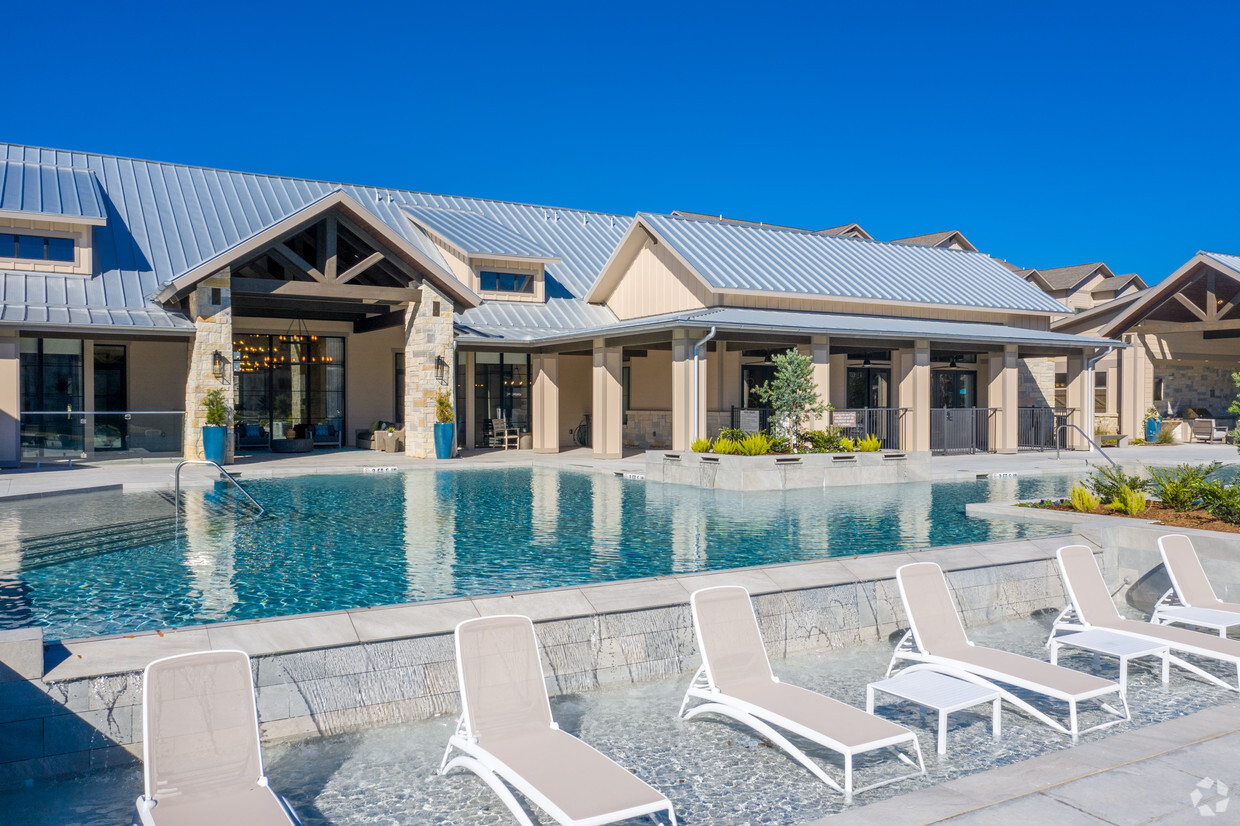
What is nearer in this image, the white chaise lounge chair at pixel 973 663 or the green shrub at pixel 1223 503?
the white chaise lounge chair at pixel 973 663

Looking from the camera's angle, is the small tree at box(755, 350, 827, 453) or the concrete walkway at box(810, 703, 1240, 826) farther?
the small tree at box(755, 350, 827, 453)

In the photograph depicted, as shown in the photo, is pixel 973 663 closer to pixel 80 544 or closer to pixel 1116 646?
pixel 1116 646

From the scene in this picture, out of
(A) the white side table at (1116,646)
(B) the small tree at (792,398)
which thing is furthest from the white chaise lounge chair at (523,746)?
(B) the small tree at (792,398)

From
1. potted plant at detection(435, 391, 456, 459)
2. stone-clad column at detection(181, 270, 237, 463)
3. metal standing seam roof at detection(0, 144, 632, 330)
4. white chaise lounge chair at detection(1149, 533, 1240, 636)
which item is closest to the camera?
white chaise lounge chair at detection(1149, 533, 1240, 636)

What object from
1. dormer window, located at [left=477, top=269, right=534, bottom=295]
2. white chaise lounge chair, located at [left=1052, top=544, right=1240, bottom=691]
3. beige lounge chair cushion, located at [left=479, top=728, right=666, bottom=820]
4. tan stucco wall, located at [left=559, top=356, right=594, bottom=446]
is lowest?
beige lounge chair cushion, located at [left=479, top=728, right=666, bottom=820]

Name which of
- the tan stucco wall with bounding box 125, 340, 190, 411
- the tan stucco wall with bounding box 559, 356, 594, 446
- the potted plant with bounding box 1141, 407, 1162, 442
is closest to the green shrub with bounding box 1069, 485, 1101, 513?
the tan stucco wall with bounding box 559, 356, 594, 446

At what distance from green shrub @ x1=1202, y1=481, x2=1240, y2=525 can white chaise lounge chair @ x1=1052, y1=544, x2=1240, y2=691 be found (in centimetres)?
298

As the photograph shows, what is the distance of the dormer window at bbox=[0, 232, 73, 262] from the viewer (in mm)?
20562

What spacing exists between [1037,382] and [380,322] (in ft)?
64.9

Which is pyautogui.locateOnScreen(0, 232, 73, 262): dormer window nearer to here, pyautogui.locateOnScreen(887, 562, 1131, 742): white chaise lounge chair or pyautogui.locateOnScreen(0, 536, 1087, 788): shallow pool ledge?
pyautogui.locateOnScreen(0, 536, 1087, 788): shallow pool ledge

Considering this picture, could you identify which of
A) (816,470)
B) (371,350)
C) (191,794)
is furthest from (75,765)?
(371,350)

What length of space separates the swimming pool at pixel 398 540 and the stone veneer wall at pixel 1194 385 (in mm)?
19330

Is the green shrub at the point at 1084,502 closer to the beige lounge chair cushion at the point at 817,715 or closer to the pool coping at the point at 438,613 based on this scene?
the pool coping at the point at 438,613

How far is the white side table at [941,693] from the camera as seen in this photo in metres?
5.46
